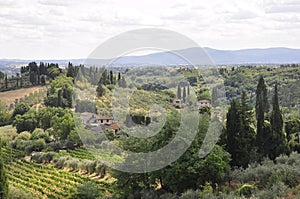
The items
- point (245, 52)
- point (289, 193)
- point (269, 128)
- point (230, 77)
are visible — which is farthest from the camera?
point (245, 52)

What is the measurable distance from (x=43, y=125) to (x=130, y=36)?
37.9 meters

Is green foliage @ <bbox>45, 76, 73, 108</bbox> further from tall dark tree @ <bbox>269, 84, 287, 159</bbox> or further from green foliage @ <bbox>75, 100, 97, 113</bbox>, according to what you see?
tall dark tree @ <bbox>269, 84, 287, 159</bbox>

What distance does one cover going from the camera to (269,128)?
21.5m

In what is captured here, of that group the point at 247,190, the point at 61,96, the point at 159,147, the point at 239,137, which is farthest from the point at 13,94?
the point at 247,190

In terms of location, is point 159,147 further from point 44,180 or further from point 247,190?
point 44,180

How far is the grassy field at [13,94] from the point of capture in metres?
69.4

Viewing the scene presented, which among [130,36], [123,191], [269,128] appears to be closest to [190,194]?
[123,191]

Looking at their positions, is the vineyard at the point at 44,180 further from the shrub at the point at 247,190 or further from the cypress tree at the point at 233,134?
the shrub at the point at 247,190

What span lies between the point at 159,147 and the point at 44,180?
13502 mm

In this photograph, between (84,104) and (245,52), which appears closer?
(84,104)

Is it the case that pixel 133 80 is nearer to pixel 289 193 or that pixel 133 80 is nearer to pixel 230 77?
pixel 289 193

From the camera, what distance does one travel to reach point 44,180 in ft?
91.5

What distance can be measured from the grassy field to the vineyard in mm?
36003

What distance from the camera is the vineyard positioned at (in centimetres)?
2472
